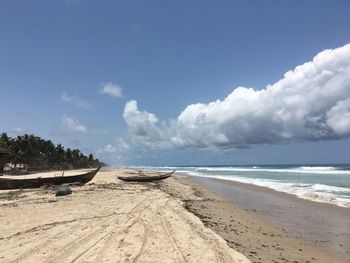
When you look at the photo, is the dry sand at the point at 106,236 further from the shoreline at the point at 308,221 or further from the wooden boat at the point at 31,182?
the wooden boat at the point at 31,182

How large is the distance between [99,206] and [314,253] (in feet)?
25.7

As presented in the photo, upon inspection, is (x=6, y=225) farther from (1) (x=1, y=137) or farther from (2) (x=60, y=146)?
(2) (x=60, y=146)

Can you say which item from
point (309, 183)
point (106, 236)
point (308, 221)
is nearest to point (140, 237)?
point (106, 236)

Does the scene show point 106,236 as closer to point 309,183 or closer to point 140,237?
point 140,237

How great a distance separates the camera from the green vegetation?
55.8 meters

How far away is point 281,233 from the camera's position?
37.3ft

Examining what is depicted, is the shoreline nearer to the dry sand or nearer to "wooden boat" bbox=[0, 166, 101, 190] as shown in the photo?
the dry sand

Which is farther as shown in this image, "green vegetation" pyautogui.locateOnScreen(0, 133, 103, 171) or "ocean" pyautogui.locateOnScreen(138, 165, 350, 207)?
"green vegetation" pyautogui.locateOnScreen(0, 133, 103, 171)

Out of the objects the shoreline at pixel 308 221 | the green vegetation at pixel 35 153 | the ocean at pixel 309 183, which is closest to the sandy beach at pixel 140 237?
the shoreline at pixel 308 221

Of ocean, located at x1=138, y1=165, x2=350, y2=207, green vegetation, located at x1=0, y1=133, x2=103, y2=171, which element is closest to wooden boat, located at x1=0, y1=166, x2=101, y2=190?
ocean, located at x1=138, y1=165, x2=350, y2=207

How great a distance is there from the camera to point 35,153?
198 feet

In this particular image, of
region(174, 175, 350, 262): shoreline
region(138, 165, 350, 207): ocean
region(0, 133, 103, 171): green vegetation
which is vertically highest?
region(0, 133, 103, 171): green vegetation

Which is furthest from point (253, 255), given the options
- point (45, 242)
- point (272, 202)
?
point (272, 202)

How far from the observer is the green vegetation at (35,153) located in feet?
183
